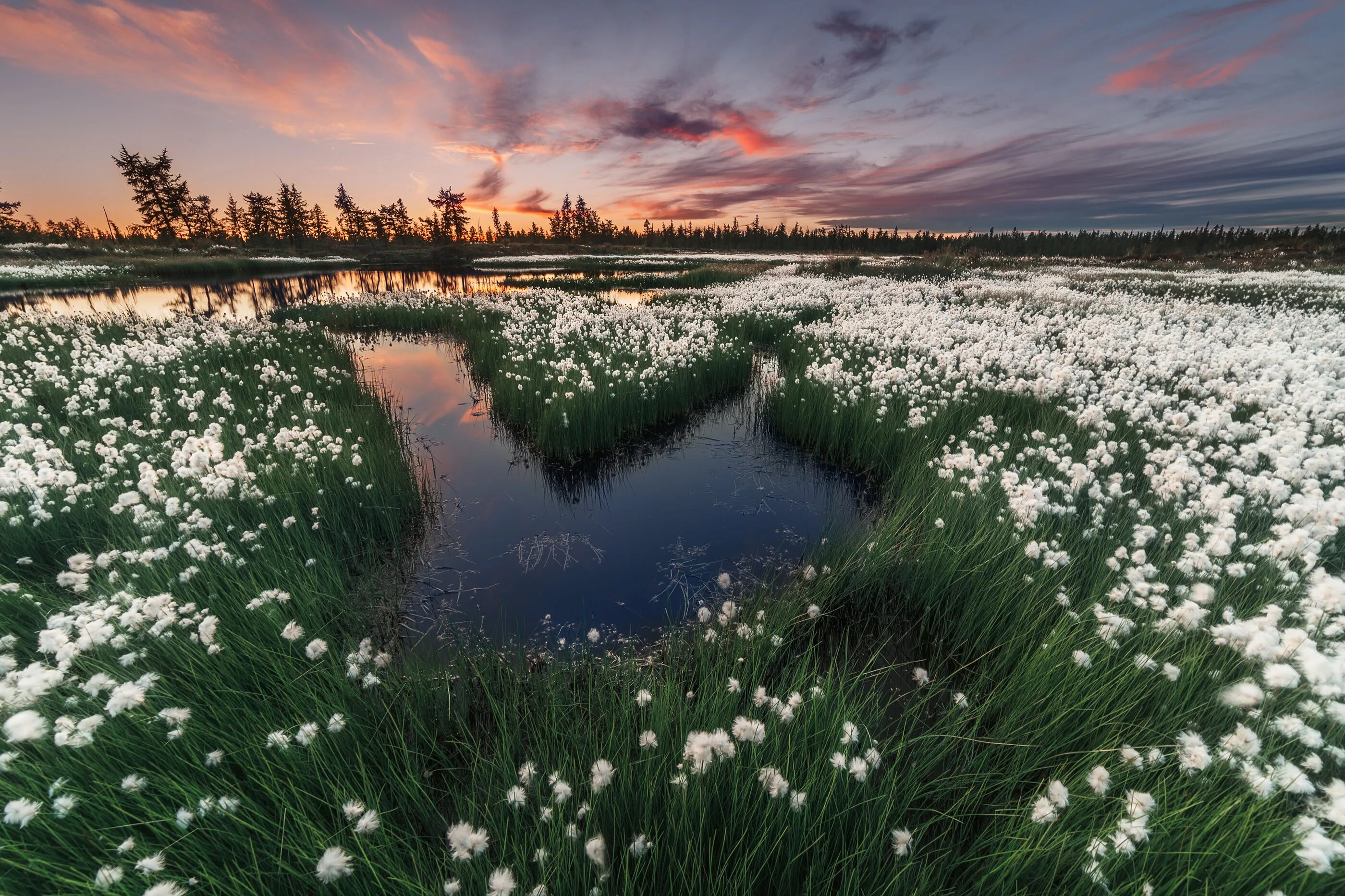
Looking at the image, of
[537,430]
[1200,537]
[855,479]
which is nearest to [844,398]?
[855,479]

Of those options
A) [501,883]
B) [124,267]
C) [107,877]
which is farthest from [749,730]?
[124,267]

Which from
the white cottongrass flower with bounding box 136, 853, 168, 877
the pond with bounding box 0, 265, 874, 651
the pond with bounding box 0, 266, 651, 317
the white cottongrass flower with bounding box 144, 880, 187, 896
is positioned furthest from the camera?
the pond with bounding box 0, 266, 651, 317

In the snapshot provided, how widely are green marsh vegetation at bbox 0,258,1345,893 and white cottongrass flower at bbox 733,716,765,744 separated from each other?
0.15 m

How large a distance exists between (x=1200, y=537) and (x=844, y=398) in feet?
17.9

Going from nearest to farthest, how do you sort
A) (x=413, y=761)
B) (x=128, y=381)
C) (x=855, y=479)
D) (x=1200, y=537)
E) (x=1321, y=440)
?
(x=413, y=761) < (x=1200, y=537) < (x=1321, y=440) < (x=855, y=479) < (x=128, y=381)

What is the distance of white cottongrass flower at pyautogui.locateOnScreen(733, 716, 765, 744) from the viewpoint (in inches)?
89.4

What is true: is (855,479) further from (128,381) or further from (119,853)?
(128,381)

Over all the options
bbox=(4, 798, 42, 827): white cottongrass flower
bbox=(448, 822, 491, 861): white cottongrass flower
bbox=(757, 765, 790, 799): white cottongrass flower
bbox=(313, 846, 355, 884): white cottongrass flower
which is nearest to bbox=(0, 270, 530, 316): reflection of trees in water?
bbox=(4, 798, 42, 827): white cottongrass flower

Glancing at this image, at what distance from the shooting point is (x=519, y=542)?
6406 millimetres

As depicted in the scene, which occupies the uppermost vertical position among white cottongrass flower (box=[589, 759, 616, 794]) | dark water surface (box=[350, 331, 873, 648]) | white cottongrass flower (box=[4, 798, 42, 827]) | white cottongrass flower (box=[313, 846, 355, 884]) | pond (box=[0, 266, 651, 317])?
pond (box=[0, 266, 651, 317])

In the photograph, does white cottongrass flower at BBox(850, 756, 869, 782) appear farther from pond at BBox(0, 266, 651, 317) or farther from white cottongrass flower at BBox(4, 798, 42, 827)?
pond at BBox(0, 266, 651, 317)

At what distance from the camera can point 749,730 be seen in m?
2.32

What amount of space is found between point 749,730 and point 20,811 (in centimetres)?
295

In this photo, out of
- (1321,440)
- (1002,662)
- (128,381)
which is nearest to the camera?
(1002,662)
